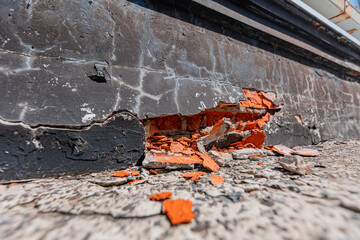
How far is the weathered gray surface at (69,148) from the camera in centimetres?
96

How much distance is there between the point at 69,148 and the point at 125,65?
32.1 inches

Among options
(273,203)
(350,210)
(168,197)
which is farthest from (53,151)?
(350,210)

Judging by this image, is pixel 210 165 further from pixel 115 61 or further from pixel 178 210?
pixel 115 61

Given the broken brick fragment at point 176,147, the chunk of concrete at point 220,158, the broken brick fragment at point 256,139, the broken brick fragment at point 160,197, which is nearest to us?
the broken brick fragment at point 160,197

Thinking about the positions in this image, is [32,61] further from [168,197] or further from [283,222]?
[283,222]

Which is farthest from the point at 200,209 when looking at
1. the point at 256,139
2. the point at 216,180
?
the point at 256,139

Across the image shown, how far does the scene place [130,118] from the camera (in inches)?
51.2

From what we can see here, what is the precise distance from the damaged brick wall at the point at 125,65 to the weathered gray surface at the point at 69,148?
0.21 ft

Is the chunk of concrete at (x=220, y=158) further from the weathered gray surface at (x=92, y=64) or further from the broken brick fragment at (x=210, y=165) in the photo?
the weathered gray surface at (x=92, y=64)

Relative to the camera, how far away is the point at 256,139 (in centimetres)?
202

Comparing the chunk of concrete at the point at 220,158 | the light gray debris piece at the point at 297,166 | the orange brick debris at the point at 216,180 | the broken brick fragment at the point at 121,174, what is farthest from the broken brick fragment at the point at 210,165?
the broken brick fragment at the point at 121,174

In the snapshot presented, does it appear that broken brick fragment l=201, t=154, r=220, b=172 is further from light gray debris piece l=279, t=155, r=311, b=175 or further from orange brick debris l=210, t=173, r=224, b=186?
light gray debris piece l=279, t=155, r=311, b=175

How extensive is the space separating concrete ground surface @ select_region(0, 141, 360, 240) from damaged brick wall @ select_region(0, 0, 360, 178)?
0.50 meters

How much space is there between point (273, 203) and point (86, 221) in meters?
0.72
